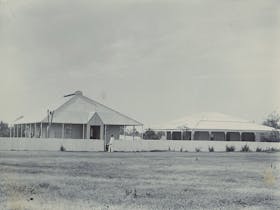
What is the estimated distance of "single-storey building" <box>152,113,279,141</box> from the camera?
52281mm

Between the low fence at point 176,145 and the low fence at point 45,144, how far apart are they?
1.99 metres

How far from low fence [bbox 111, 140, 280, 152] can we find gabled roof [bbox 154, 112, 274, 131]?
5838 millimetres

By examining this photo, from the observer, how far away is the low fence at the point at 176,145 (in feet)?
134

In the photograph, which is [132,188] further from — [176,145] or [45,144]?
[176,145]

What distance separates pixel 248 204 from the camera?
41.8ft

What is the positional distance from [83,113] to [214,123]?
13.9 m

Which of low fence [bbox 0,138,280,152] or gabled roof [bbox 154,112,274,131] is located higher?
gabled roof [bbox 154,112,274,131]

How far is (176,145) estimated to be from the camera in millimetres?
44000

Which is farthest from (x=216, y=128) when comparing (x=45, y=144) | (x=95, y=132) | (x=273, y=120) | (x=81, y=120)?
(x=273, y=120)

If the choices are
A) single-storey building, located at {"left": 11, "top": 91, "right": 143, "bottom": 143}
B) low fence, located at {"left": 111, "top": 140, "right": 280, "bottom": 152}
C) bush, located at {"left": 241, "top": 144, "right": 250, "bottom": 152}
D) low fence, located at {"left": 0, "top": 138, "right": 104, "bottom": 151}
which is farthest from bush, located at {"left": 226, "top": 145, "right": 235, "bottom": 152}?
low fence, located at {"left": 0, "top": 138, "right": 104, "bottom": 151}

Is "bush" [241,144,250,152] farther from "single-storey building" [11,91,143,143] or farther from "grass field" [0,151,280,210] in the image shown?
"grass field" [0,151,280,210]

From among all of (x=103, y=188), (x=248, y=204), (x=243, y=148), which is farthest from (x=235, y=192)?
(x=243, y=148)

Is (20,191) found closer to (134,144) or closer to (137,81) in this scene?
(137,81)

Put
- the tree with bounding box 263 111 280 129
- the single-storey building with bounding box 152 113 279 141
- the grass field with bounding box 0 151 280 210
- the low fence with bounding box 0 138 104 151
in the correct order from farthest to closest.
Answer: the tree with bounding box 263 111 280 129
the single-storey building with bounding box 152 113 279 141
the low fence with bounding box 0 138 104 151
the grass field with bounding box 0 151 280 210
